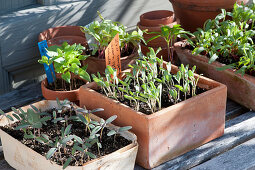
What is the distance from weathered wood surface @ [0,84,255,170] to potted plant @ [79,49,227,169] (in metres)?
0.03

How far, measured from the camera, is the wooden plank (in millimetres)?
1574

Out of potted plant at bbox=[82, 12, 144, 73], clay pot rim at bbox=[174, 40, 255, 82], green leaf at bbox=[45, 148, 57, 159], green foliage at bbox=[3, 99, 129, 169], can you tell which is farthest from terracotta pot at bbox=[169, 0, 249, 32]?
green leaf at bbox=[45, 148, 57, 159]

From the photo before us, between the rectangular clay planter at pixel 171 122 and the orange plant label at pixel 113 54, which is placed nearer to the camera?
the rectangular clay planter at pixel 171 122

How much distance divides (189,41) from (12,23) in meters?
0.95

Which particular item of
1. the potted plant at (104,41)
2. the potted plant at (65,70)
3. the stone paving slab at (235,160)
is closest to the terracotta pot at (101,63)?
the potted plant at (104,41)

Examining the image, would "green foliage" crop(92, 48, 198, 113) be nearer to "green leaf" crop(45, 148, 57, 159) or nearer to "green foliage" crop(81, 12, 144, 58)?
"green foliage" crop(81, 12, 144, 58)

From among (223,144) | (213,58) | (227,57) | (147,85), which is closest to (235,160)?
(223,144)

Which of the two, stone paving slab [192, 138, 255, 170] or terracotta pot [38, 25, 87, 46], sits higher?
terracotta pot [38, 25, 87, 46]

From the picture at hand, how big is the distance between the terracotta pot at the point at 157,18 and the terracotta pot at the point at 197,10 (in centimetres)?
13

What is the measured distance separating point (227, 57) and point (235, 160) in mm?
664

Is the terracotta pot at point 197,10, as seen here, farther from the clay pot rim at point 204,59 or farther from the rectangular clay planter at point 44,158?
the rectangular clay planter at point 44,158

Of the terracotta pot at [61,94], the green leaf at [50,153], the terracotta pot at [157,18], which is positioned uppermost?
the terracotta pot at [157,18]

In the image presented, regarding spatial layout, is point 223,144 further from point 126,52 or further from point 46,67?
point 46,67

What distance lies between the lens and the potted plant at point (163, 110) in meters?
1.53
